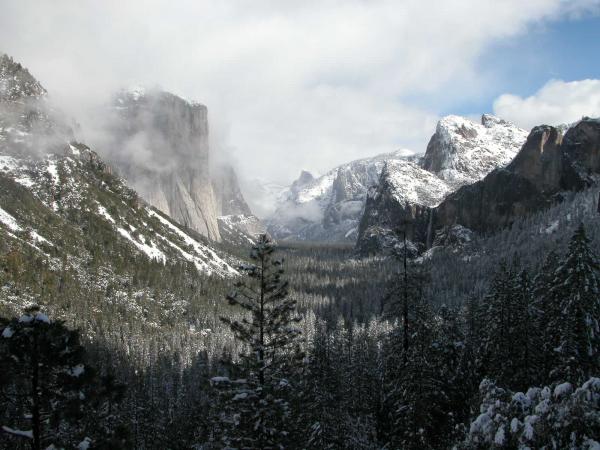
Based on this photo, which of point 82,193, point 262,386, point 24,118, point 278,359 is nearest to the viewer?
point 262,386

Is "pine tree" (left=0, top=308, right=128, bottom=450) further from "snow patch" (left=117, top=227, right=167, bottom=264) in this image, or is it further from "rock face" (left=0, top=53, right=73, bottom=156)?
"rock face" (left=0, top=53, right=73, bottom=156)

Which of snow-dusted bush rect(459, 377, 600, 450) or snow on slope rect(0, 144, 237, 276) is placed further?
snow on slope rect(0, 144, 237, 276)

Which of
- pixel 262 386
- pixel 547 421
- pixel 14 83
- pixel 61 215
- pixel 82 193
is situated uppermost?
pixel 14 83

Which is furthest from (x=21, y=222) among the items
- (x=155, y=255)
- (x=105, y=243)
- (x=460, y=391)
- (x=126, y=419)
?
(x=460, y=391)

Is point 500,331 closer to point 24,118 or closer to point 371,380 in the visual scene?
point 371,380

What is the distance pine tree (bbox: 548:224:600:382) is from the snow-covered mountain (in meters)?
120

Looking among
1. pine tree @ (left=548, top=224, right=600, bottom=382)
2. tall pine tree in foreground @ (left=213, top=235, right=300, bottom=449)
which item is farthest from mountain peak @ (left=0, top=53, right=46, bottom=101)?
pine tree @ (left=548, top=224, right=600, bottom=382)

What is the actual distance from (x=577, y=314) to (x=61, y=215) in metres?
157

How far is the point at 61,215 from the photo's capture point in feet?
513

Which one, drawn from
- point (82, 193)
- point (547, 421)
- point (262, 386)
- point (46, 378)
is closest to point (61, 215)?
point (82, 193)

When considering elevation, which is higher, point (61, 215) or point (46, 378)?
A: point (61, 215)

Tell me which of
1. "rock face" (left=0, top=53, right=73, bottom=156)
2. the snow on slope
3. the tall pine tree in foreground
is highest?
"rock face" (left=0, top=53, right=73, bottom=156)

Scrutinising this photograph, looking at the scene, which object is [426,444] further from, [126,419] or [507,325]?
[126,419]

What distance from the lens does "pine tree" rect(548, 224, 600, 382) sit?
87.0 feet
